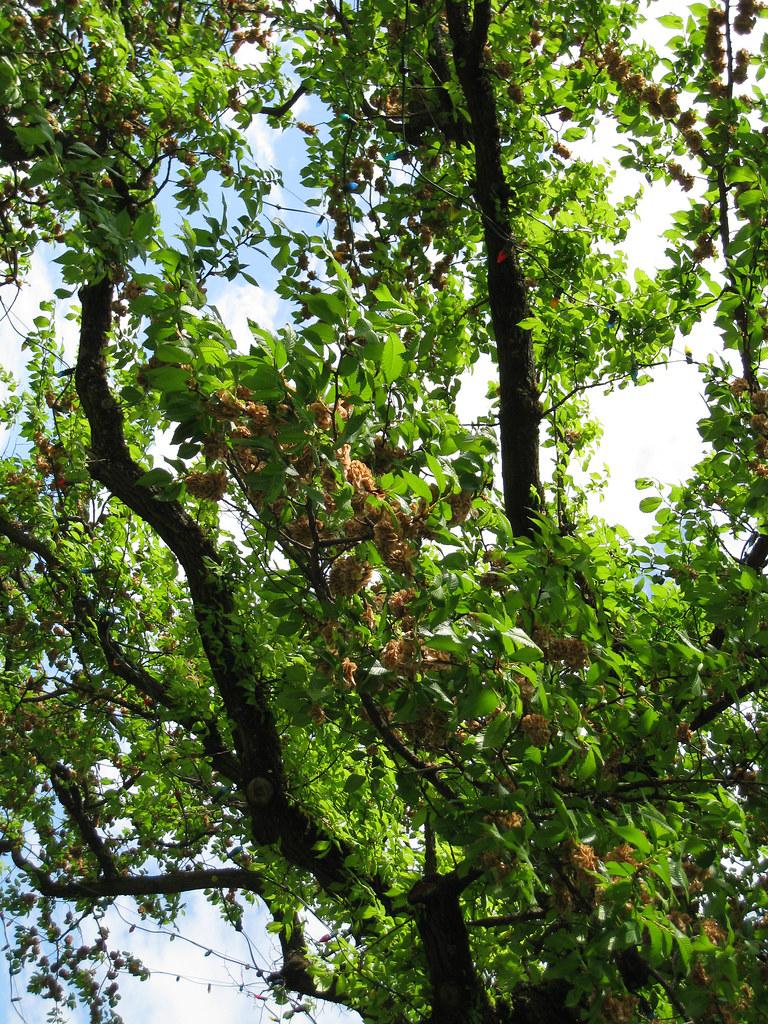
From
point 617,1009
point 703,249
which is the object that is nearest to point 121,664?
point 617,1009

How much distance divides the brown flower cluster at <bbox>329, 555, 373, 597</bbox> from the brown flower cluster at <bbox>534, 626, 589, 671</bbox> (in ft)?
2.28

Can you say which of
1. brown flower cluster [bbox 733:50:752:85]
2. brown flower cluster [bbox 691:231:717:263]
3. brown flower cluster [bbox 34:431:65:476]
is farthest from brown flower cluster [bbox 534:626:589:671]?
brown flower cluster [bbox 34:431:65:476]

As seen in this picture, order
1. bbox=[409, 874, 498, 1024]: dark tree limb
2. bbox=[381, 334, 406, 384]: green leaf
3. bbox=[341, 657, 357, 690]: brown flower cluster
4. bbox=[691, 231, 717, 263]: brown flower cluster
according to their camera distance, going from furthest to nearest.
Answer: bbox=[691, 231, 717, 263]: brown flower cluster < bbox=[409, 874, 498, 1024]: dark tree limb < bbox=[341, 657, 357, 690]: brown flower cluster < bbox=[381, 334, 406, 384]: green leaf

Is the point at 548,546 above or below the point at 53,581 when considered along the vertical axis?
below

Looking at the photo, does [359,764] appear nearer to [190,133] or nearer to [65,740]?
[65,740]

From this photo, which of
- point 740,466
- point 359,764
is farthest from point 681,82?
point 359,764

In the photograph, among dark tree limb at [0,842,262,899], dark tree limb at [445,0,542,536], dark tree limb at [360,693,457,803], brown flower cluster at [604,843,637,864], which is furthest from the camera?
dark tree limb at [0,842,262,899]

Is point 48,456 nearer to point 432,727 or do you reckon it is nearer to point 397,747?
point 397,747

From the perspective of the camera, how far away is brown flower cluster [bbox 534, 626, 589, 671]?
271cm

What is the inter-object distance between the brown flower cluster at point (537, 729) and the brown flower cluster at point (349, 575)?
0.67m

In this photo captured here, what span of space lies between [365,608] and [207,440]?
101 cm

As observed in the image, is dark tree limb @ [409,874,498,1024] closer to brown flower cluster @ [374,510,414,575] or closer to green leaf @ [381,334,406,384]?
brown flower cluster @ [374,510,414,575]

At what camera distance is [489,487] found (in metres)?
3.02

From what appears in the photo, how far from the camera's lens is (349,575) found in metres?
2.40
